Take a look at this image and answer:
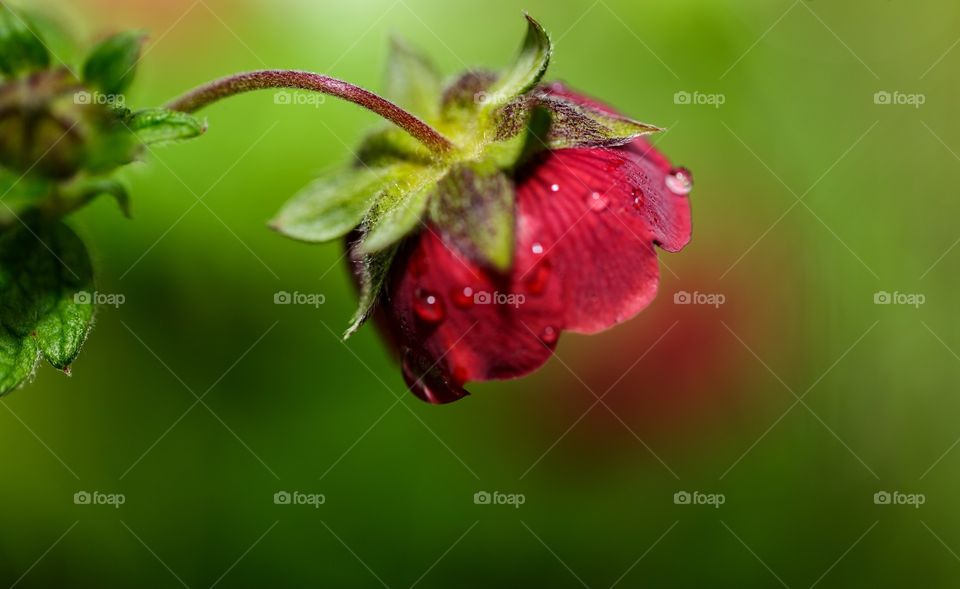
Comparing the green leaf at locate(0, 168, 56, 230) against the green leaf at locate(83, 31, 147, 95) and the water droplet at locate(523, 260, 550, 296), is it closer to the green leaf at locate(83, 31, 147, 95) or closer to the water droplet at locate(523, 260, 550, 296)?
the green leaf at locate(83, 31, 147, 95)

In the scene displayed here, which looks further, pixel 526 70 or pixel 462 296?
pixel 526 70

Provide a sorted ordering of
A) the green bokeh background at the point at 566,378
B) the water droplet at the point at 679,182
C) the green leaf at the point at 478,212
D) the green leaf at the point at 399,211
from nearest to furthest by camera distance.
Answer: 1. the green leaf at the point at 478,212
2. the green leaf at the point at 399,211
3. the water droplet at the point at 679,182
4. the green bokeh background at the point at 566,378

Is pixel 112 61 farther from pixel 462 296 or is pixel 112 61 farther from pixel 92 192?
pixel 462 296

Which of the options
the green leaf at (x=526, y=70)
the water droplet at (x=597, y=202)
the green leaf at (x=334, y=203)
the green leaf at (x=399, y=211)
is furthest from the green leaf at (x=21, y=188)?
the water droplet at (x=597, y=202)

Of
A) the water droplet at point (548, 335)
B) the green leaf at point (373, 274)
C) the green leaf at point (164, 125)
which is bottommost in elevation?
the water droplet at point (548, 335)

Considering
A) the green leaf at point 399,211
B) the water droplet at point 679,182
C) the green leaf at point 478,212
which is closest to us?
the green leaf at point 478,212

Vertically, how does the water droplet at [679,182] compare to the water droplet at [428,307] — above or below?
above

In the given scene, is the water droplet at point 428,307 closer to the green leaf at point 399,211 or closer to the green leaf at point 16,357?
the green leaf at point 399,211

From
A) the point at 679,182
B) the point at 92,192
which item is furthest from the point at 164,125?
the point at 679,182
